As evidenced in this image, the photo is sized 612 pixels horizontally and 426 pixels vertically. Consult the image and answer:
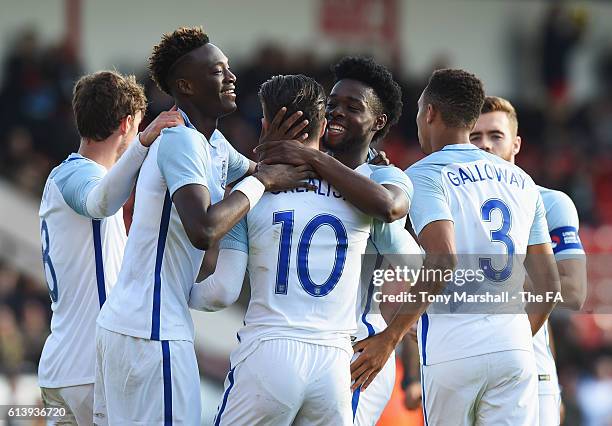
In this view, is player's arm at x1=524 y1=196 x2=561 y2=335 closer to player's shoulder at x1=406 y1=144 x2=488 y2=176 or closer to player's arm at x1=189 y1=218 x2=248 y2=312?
player's shoulder at x1=406 y1=144 x2=488 y2=176

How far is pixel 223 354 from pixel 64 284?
8008mm

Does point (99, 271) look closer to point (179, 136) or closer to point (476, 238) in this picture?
point (179, 136)

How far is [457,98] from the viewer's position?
5.24m

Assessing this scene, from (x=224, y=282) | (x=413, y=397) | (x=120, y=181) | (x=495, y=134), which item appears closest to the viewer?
(x=224, y=282)

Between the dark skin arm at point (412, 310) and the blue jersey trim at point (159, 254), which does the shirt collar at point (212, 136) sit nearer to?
the blue jersey trim at point (159, 254)

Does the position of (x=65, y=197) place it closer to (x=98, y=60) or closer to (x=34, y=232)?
(x=34, y=232)

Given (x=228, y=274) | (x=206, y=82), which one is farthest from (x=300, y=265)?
(x=206, y=82)

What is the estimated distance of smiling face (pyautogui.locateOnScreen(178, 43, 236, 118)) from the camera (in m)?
4.54

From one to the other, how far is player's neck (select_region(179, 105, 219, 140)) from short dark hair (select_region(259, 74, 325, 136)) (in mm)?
277

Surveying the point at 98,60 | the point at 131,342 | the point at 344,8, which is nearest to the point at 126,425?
the point at 131,342

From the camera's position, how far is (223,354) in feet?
42.3

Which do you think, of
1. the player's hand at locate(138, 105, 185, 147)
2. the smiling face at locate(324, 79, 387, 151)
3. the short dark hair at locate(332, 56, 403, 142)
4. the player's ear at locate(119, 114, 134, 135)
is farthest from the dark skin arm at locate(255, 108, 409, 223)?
the player's ear at locate(119, 114, 134, 135)

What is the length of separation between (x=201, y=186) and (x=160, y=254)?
0.35 m

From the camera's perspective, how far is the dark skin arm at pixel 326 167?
14.4 feet
